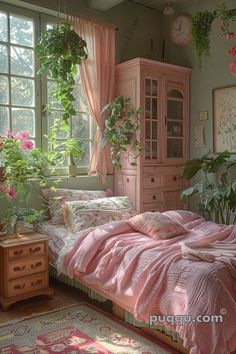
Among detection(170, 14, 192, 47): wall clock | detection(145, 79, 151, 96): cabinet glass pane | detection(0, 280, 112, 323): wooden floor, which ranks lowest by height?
detection(0, 280, 112, 323): wooden floor

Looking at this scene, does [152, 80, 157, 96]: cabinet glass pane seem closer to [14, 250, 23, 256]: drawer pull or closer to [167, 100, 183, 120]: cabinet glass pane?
[167, 100, 183, 120]: cabinet glass pane

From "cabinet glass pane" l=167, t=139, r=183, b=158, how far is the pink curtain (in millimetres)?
722

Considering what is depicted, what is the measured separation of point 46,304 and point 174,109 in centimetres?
257

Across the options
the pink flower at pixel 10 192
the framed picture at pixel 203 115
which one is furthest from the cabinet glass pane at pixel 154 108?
the pink flower at pixel 10 192

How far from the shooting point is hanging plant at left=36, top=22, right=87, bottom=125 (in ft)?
10.9

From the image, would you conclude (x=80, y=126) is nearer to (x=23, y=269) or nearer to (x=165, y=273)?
(x=23, y=269)

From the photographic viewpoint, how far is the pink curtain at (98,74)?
382cm

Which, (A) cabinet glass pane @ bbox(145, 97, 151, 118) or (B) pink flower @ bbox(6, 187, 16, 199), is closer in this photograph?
(B) pink flower @ bbox(6, 187, 16, 199)

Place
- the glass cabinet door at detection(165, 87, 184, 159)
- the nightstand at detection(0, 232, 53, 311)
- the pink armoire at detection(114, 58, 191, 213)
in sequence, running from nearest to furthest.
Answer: the nightstand at detection(0, 232, 53, 311)
the pink armoire at detection(114, 58, 191, 213)
the glass cabinet door at detection(165, 87, 184, 159)

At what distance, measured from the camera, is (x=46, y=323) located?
8.36 ft

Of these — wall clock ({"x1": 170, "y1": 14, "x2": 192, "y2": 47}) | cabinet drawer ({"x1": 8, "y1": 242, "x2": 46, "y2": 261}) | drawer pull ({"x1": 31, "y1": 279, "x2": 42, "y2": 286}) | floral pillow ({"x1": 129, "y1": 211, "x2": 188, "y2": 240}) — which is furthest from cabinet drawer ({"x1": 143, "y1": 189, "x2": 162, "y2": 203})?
wall clock ({"x1": 170, "y1": 14, "x2": 192, "y2": 47})

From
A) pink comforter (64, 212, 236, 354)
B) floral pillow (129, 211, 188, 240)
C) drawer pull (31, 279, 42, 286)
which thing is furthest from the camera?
drawer pull (31, 279, 42, 286)

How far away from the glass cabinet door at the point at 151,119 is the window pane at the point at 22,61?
1.22 meters

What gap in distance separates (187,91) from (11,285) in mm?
2922
